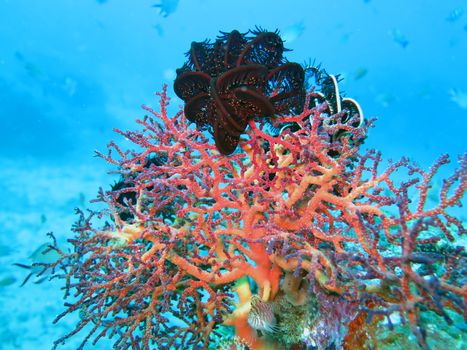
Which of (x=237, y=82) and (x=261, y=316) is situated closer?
(x=237, y=82)

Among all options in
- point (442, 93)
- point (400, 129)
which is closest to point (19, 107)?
point (400, 129)

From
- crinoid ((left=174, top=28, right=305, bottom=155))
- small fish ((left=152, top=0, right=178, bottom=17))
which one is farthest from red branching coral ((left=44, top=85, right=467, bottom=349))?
small fish ((left=152, top=0, right=178, bottom=17))

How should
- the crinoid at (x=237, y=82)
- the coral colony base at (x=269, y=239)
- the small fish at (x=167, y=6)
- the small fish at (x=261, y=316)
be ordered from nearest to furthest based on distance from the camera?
the coral colony base at (x=269, y=239)
the crinoid at (x=237, y=82)
the small fish at (x=261, y=316)
the small fish at (x=167, y=6)

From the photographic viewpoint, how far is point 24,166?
88.6 ft

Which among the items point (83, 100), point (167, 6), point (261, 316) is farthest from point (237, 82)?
point (83, 100)

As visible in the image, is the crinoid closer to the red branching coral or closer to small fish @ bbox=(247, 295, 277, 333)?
the red branching coral

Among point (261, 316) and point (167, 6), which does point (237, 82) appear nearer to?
point (261, 316)

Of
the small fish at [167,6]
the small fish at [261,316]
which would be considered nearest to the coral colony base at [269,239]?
the small fish at [261,316]

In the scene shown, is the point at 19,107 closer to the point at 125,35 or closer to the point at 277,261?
the point at 277,261

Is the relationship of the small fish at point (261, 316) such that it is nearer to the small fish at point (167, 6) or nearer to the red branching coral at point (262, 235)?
the red branching coral at point (262, 235)

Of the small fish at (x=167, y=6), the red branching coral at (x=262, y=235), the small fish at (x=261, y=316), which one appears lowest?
the small fish at (x=261, y=316)

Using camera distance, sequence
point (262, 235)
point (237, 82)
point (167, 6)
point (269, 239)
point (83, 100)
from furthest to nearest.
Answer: point (83, 100), point (167, 6), point (262, 235), point (237, 82), point (269, 239)

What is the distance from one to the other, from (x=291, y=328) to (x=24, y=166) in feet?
101

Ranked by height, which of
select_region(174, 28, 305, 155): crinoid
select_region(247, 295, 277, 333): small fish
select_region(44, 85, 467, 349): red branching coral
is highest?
select_region(174, 28, 305, 155): crinoid
